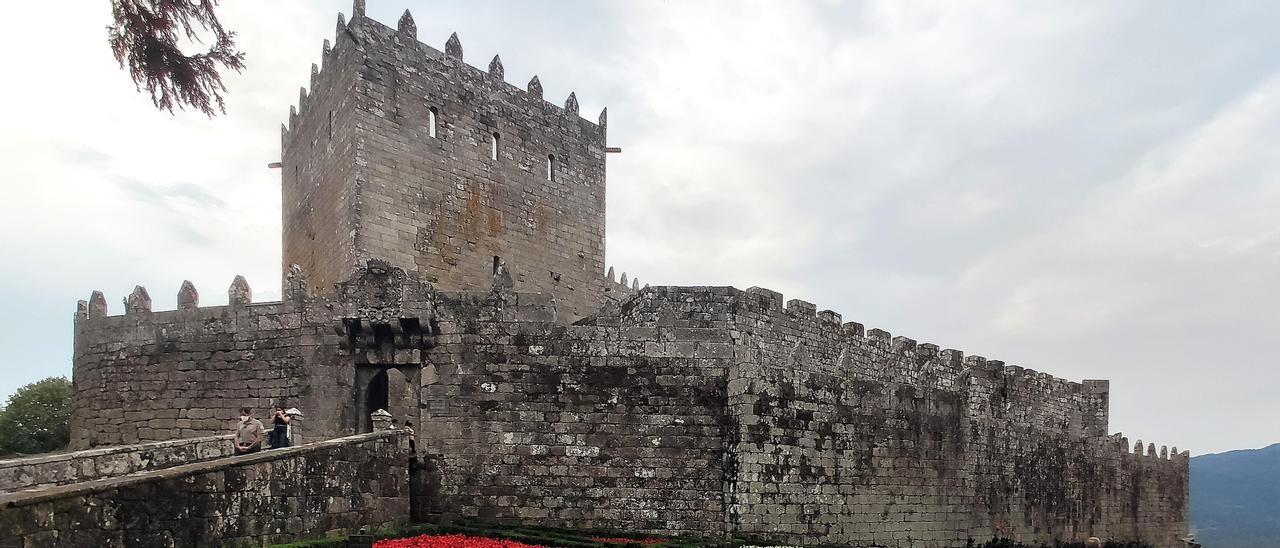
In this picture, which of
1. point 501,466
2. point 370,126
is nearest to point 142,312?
point 370,126

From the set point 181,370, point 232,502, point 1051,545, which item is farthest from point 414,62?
point 1051,545

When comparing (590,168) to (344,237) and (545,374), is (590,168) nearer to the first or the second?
(344,237)

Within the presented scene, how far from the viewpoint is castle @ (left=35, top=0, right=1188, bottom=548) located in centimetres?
1816

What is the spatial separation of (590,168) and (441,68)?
698 cm

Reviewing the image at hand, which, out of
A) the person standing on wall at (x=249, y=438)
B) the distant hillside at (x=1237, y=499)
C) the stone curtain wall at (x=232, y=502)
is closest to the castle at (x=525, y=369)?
the stone curtain wall at (x=232, y=502)

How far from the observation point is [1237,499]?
137m

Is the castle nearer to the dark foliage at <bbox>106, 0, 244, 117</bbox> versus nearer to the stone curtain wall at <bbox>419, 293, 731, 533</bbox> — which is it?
the stone curtain wall at <bbox>419, 293, 731, 533</bbox>

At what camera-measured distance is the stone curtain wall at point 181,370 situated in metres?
20.2

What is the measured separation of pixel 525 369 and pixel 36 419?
28.0 meters

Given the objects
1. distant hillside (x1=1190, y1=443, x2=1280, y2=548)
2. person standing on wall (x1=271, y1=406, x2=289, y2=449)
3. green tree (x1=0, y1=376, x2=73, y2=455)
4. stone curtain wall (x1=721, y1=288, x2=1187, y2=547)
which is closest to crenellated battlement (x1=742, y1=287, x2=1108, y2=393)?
stone curtain wall (x1=721, y1=288, x2=1187, y2=547)

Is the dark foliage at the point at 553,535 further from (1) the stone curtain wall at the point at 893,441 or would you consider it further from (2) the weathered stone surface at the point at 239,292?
(2) the weathered stone surface at the point at 239,292

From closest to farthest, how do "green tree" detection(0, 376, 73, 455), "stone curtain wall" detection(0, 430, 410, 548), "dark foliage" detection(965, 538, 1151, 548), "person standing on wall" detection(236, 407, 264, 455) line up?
"stone curtain wall" detection(0, 430, 410, 548) → "person standing on wall" detection(236, 407, 264, 455) → "dark foliage" detection(965, 538, 1151, 548) → "green tree" detection(0, 376, 73, 455)

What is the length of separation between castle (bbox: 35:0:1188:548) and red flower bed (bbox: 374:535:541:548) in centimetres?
197

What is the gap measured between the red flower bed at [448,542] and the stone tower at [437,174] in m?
10.3
